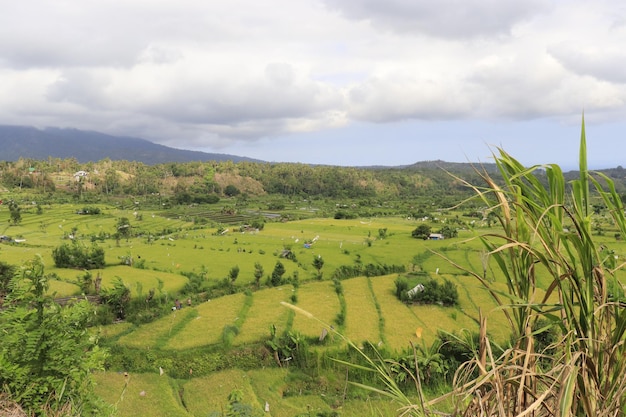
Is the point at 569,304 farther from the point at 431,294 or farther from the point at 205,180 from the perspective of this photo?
the point at 205,180

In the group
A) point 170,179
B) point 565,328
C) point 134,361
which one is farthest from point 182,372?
point 170,179

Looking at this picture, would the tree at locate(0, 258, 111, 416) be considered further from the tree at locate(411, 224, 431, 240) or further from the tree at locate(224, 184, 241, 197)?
the tree at locate(224, 184, 241, 197)

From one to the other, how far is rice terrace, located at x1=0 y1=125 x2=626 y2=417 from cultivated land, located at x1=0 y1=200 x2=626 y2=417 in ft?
0.40

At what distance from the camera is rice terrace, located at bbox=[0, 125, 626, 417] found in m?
1.64

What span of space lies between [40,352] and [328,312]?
1581 cm

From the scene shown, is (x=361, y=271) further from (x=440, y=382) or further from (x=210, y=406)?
(x=210, y=406)

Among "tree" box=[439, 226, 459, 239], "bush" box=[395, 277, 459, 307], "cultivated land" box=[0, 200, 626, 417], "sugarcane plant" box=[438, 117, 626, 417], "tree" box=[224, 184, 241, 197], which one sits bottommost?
"cultivated land" box=[0, 200, 626, 417]

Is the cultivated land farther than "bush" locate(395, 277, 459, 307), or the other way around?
"bush" locate(395, 277, 459, 307)

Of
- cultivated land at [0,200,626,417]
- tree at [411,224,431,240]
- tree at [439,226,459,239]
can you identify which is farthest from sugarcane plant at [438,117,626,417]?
tree at [439,226,459,239]

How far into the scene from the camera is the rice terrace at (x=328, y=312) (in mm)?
1642

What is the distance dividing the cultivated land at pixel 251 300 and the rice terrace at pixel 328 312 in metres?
0.12

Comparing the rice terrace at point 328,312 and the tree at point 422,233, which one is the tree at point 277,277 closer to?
the rice terrace at point 328,312

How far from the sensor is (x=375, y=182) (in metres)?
129

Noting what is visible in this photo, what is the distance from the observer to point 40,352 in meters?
6.80
